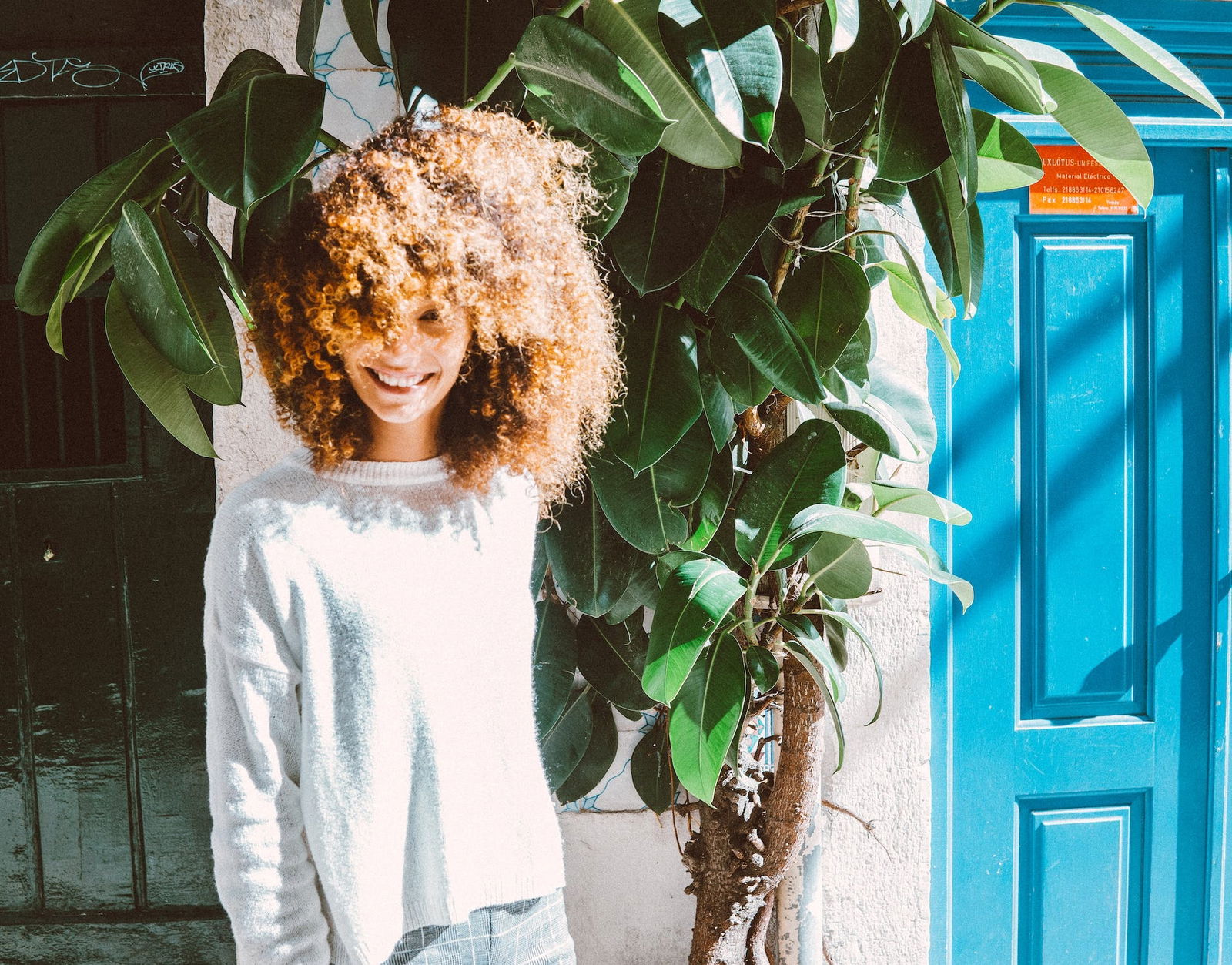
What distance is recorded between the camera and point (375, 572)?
0.95 m

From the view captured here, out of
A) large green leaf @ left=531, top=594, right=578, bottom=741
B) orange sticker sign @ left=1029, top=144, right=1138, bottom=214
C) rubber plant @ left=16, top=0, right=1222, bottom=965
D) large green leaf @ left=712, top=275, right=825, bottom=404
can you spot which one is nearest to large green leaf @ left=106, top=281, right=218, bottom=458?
rubber plant @ left=16, top=0, right=1222, bottom=965

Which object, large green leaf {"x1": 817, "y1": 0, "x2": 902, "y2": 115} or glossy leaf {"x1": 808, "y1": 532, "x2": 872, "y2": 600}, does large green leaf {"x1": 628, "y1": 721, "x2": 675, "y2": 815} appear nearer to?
glossy leaf {"x1": 808, "y1": 532, "x2": 872, "y2": 600}

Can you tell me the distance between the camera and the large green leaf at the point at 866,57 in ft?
3.68

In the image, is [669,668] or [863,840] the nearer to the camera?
[669,668]

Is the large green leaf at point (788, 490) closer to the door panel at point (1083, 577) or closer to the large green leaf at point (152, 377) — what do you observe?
the large green leaf at point (152, 377)

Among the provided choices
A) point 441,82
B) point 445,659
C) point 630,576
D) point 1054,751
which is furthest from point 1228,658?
point 441,82

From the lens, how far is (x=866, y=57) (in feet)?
3.68

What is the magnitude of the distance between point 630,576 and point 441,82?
781 millimetres

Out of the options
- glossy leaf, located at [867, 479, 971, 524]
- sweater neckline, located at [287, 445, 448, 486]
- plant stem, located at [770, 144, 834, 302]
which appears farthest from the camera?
glossy leaf, located at [867, 479, 971, 524]

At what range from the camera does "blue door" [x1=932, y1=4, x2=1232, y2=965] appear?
6.91 ft

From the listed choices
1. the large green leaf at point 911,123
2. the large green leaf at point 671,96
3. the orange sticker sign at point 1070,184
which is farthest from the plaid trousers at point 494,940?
the orange sticker sign at point 1070,184

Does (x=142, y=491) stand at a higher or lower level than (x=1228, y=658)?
higher

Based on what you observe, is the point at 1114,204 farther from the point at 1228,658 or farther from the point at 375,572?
the point at 375,572

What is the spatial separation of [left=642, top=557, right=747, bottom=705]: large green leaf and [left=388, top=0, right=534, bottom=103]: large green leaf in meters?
0.73
